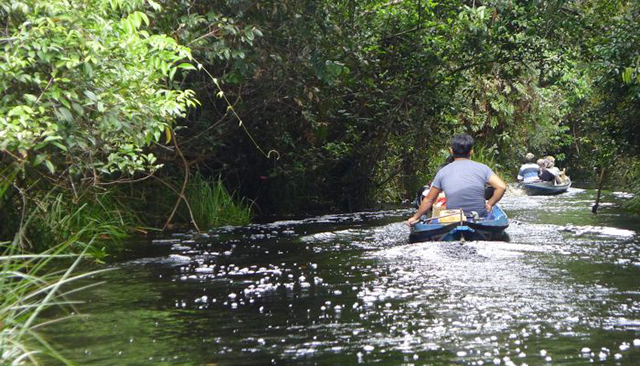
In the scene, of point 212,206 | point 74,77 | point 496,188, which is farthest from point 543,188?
point 74,77

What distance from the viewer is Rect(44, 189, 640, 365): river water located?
642 cm

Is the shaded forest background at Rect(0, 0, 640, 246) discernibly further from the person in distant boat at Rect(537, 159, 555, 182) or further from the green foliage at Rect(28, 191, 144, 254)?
the person in distant boat at Rect(537, 159, 555, 182)

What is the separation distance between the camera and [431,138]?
21.9 m

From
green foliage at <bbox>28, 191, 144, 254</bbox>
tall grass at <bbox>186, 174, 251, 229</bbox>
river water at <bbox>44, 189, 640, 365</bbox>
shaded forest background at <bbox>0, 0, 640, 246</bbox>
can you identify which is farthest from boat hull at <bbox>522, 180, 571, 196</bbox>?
green foliage at <bbox>28, 191, 144, 254</bbox>

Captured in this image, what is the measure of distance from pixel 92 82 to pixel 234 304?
2514 millimetres

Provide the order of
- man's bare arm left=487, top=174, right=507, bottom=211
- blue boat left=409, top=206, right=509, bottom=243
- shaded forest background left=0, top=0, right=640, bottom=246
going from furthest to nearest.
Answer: man's bare arm left=487, top=174, right=507, bottom=211
blue boat left=409, top=206, right=509, bottom=243
shaded forest background left=0, top=0, right=640, bottom=246

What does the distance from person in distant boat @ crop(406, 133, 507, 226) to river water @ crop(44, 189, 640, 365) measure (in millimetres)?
804

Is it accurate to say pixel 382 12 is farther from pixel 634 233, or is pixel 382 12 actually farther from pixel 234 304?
pixel 234 304

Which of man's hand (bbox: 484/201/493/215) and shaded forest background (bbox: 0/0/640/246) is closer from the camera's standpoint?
shaded forest background (bbox: 0/0/640/246)

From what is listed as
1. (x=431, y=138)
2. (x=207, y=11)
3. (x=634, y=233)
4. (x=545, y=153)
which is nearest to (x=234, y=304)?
(x=207, y=11)

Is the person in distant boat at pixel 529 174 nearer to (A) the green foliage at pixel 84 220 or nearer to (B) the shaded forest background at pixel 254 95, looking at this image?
(B) the shaded forest background at pixel 254 95

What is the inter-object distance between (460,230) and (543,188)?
62.6 ft

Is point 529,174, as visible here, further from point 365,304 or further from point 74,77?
point 74,77

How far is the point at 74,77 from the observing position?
8695mm
